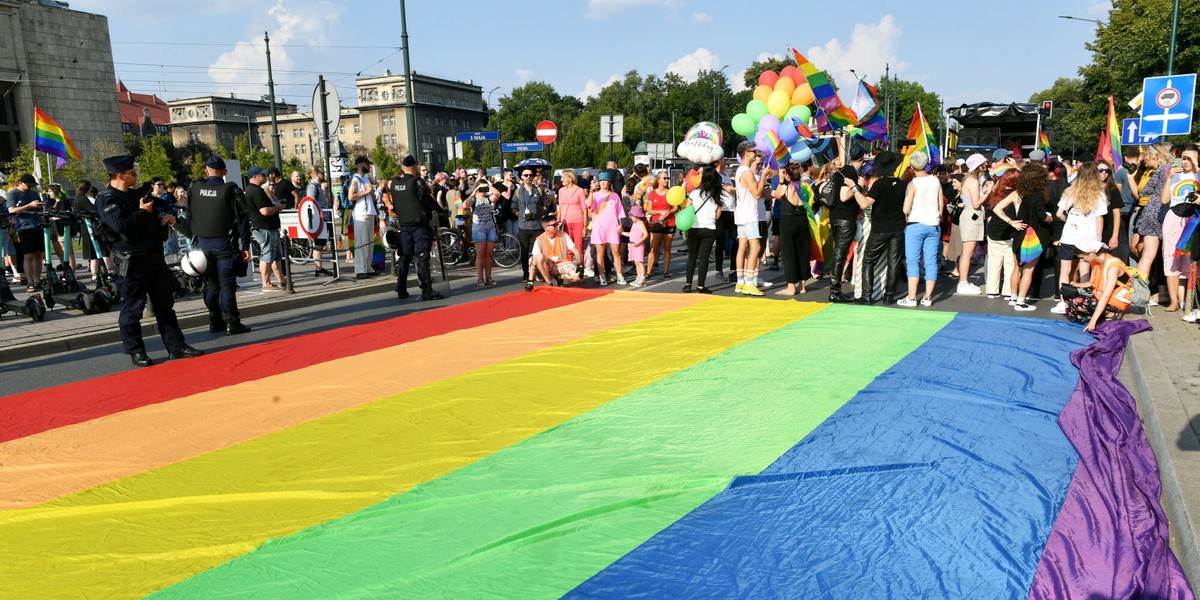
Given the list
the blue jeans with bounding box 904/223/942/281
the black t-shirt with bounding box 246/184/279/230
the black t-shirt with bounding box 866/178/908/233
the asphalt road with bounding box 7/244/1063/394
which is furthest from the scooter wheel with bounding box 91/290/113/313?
the blue jeans with bounding box 904/223/942/281

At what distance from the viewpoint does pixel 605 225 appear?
12.9m

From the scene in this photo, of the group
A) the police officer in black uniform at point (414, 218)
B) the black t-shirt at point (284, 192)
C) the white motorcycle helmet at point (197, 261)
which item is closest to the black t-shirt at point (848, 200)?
the police officer in black uniform at point (414, 218)

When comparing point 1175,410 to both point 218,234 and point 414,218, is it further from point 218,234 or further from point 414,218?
point 218,234

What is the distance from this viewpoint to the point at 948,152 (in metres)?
29.0

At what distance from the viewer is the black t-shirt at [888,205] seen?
394 inches

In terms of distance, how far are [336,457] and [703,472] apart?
238cm

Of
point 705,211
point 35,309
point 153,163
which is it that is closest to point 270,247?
point 35,309

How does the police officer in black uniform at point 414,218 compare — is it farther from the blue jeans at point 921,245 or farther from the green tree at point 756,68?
the green tree at point 756,68

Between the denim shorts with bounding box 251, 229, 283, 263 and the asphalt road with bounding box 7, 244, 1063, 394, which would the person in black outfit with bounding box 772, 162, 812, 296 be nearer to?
the asphalt road with bounding box 7, 244, 1063, 394

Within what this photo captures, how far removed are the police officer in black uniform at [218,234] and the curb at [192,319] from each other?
106 centimetres

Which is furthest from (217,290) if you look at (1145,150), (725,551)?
(1145,150)

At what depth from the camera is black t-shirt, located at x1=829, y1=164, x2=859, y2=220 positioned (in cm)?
1048

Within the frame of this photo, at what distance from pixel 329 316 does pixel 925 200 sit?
8.24m

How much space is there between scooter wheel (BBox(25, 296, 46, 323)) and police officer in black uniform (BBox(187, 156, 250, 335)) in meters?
2.96
